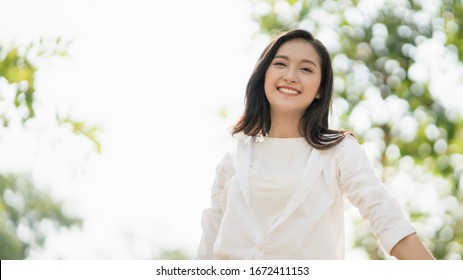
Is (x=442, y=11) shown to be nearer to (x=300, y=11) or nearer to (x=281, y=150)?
(x=300, y=11)

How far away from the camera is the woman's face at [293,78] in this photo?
2.93 metres

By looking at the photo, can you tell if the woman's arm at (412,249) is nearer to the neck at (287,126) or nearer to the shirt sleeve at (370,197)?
the shirt sleeve at (370,197)

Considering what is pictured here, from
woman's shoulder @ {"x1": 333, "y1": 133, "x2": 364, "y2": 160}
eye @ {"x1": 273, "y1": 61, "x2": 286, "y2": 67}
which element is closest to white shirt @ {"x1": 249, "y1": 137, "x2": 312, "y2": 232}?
woman's shoulder @ {"x1": 333, "y1": 133, "x2": 364, "y2": 160}

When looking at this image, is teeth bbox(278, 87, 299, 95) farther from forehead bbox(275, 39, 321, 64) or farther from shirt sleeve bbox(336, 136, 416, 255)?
shirt sleeve bbox(336, 136, 416, 255)

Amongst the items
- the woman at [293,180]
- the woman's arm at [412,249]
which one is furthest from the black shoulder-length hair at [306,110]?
the woman's arm at [412,249]

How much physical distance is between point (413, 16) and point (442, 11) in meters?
0.39

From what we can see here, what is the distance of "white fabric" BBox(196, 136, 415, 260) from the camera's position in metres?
2.69

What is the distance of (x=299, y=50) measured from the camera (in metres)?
2.99

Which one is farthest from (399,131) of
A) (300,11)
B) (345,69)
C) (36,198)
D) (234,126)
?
(36,198)

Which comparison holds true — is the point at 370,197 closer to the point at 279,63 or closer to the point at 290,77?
the point at 290,77

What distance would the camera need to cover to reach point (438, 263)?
2.62 meters

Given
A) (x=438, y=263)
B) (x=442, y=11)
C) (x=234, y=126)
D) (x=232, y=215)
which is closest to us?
(x=438, y=263)

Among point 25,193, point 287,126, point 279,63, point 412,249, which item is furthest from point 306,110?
point 25,193

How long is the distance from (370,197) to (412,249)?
22cm
